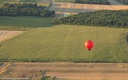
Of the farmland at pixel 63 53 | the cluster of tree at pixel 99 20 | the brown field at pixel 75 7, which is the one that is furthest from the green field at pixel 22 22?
the brown field at pixel 75 7

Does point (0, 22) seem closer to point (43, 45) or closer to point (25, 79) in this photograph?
point (43, 45)

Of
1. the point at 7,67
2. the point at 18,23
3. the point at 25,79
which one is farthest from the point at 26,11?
the point at 25,79

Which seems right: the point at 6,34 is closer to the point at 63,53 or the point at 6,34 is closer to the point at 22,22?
the point at 22,22

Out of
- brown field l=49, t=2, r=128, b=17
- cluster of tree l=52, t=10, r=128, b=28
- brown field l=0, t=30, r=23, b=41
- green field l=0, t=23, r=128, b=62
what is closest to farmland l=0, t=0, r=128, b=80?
green field l=0, t=23, r=128, b=62

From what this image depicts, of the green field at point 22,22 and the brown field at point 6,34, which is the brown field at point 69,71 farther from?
the green field at point 22,22

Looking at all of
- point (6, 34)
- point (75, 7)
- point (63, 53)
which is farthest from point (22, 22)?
point (75, 7)

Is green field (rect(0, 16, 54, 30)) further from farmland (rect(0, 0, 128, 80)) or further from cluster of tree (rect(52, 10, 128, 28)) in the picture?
cluster of tree (rect(52, 10, 128, 28))
